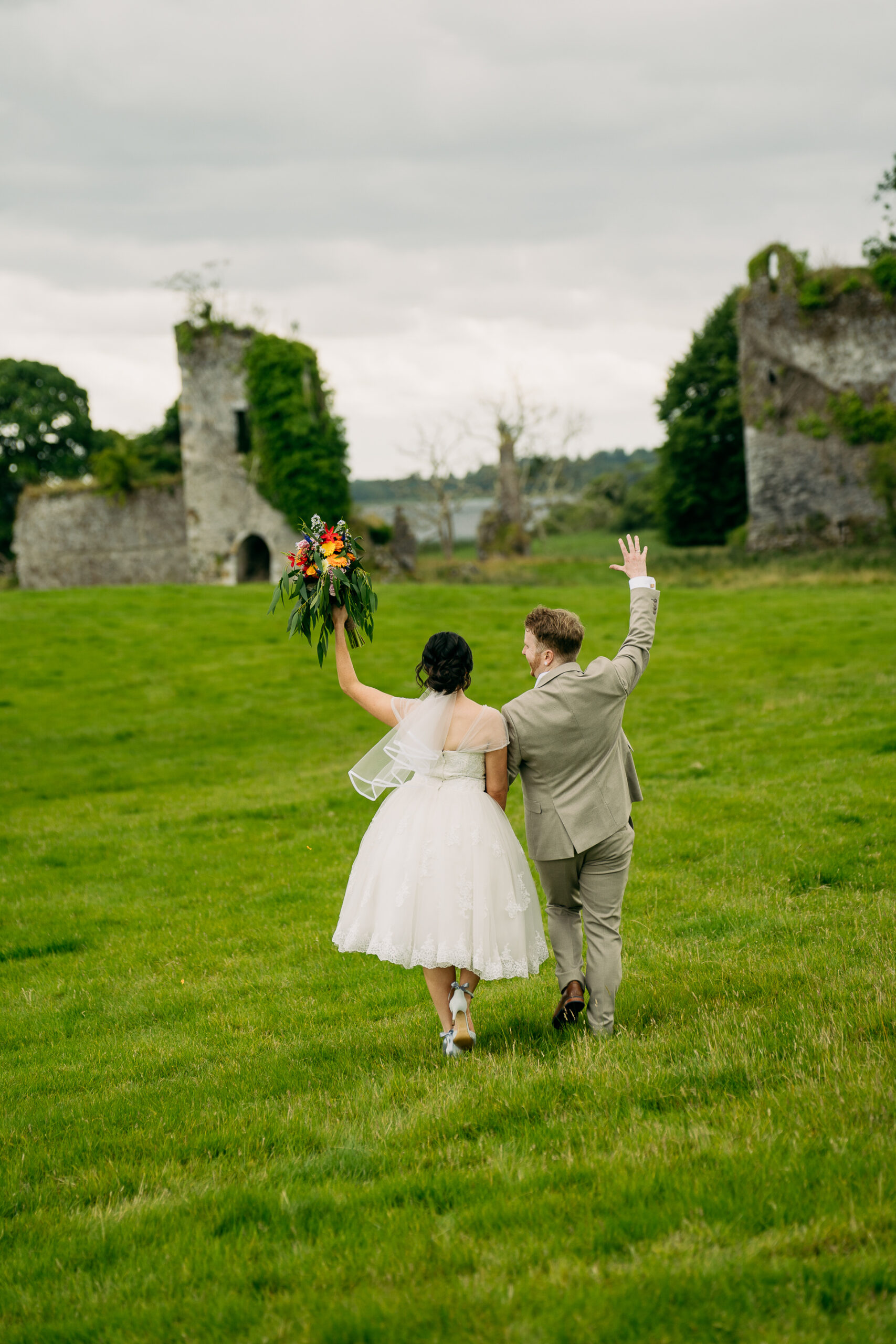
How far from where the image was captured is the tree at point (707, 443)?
5659cm

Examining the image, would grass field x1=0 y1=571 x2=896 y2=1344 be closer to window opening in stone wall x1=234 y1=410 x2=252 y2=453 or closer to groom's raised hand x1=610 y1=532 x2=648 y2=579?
groom's raised hand x1=610 y1=532 x2=648 y2=579

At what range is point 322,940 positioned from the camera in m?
8.81

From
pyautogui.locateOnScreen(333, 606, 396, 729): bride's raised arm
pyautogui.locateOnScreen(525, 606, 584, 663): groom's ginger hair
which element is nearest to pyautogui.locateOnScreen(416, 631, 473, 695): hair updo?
pyautogui.locateOnScreen(333, 606, 396, 729): bride's raised arm

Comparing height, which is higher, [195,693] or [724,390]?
[724,390]

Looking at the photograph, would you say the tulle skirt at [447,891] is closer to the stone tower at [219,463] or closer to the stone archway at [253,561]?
the stone tower at [219,463]

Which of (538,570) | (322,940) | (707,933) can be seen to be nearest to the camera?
(707,933)

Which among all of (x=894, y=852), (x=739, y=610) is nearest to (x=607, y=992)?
(x=894, y=852)

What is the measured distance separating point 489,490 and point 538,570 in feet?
59.6

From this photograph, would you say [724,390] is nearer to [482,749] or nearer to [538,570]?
[538,570]

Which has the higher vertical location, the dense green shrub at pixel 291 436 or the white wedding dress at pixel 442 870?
the dense green shrub at pixel 291 436

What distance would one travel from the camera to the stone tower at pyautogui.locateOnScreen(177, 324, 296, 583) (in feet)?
146

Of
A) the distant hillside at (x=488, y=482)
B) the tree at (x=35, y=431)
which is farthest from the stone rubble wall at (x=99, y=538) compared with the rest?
the distant hillside at (x=488, y=482)

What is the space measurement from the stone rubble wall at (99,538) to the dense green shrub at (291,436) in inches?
258

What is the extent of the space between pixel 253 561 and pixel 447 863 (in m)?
43.4
